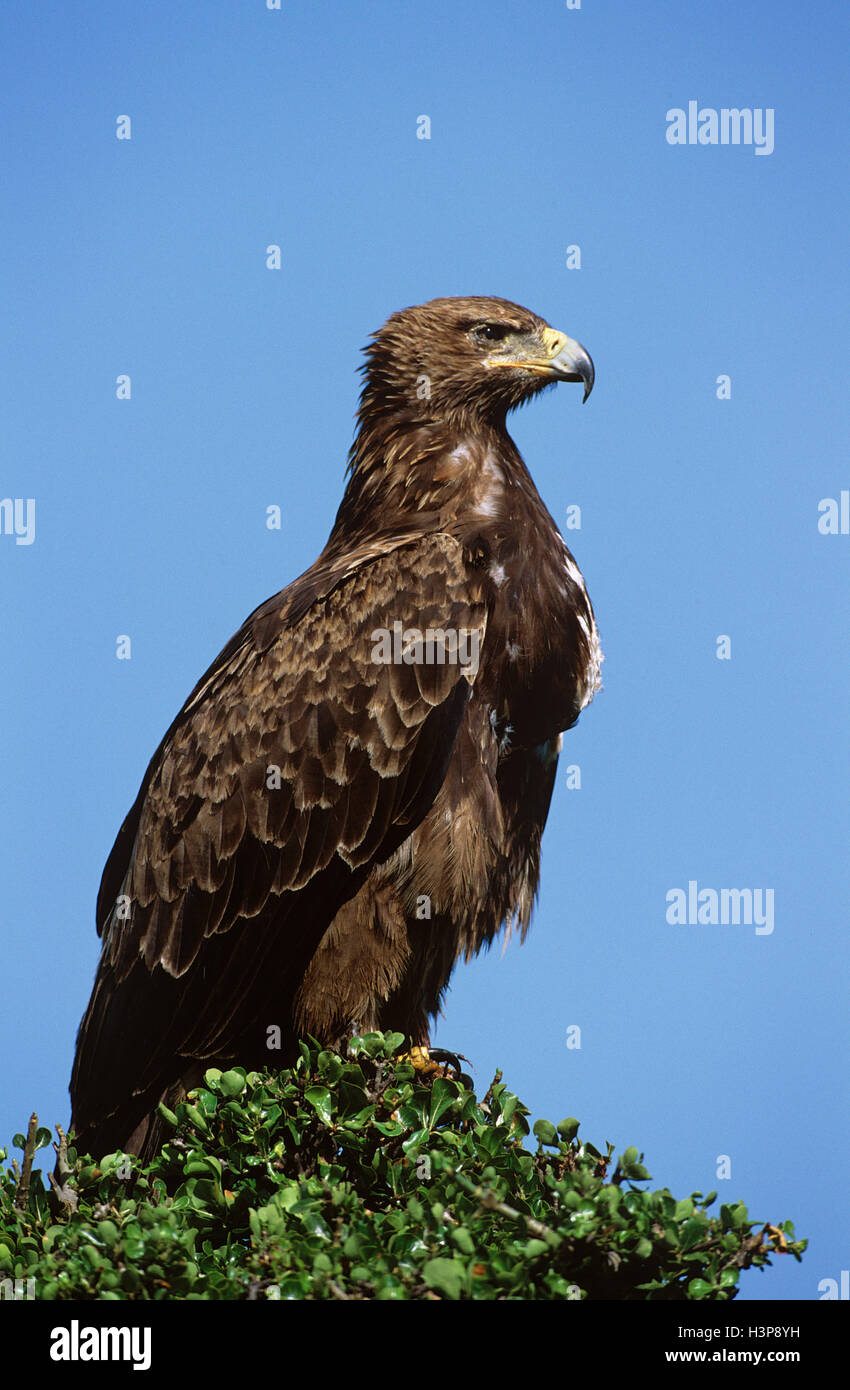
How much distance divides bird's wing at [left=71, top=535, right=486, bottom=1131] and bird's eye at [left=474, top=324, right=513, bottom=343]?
1.28 meters

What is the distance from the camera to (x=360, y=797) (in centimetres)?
570

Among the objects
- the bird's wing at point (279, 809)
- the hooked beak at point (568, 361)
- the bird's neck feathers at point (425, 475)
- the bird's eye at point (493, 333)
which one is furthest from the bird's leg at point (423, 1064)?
the bird's eye at point (493, 333)

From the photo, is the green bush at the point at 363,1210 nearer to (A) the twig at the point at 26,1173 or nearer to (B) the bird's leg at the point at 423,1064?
(A) the twig at the point at 26,1173

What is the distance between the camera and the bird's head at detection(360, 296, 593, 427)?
6465 mm

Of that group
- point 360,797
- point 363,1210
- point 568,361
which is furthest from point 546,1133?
A: point 568,361

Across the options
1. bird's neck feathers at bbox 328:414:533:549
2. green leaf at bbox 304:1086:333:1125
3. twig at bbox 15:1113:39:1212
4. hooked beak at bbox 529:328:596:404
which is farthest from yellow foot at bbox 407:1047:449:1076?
hooked beak at bbox 529:328:596:404

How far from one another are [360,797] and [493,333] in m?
2.44

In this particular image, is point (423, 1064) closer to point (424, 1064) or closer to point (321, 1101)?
point (424, 1064)

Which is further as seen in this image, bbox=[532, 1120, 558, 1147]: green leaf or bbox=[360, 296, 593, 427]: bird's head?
bbox=[360, 296, 593, 427]: bird's head

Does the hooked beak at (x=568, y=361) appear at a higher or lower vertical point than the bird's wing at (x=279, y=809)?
higher

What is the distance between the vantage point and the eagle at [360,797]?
5656mm

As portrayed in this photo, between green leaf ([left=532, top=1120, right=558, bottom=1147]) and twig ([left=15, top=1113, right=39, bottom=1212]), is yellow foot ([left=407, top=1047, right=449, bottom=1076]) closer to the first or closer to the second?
green leaf ([left=532, top=1120, right=558, bottom=1147])
